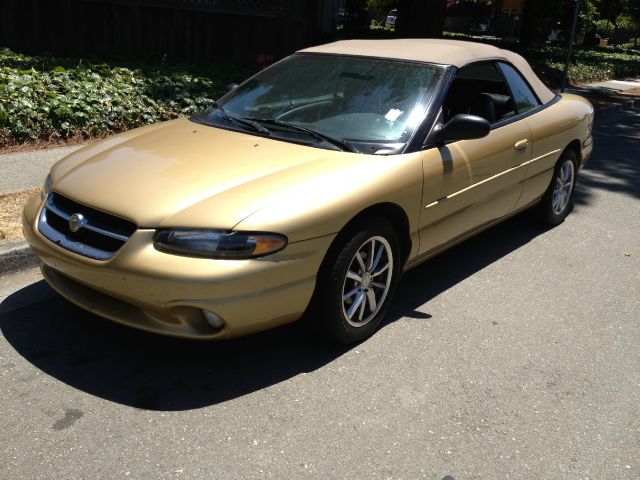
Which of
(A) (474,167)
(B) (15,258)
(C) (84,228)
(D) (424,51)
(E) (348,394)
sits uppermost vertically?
(D) (424,51)

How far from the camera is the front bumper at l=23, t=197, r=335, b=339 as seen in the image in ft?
10.6

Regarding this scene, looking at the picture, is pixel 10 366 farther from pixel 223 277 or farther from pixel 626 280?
pixel 626 280

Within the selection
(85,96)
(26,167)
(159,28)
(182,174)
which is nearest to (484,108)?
(182,174)

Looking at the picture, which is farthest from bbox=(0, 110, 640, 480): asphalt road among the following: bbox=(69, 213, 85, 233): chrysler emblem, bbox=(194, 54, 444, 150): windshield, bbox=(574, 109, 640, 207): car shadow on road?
bbox=(574, 109, 640, 207): car shadow on road

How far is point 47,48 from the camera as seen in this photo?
37.2 ft

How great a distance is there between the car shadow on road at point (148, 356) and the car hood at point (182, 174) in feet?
2.62

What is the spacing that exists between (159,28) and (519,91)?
27.5 ft

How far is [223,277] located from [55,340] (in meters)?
1.26

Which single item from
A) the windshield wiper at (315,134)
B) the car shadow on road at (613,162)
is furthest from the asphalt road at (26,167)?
the car shadow on road at (613,162)

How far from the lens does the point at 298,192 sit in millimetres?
3539

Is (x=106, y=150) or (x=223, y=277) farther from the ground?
(x=106, y=150)

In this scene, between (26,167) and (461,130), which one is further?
(26,167)

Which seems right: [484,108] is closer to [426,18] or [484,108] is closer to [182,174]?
[182,174]

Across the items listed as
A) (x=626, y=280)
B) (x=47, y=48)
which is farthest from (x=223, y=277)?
(x=47, y=48)
